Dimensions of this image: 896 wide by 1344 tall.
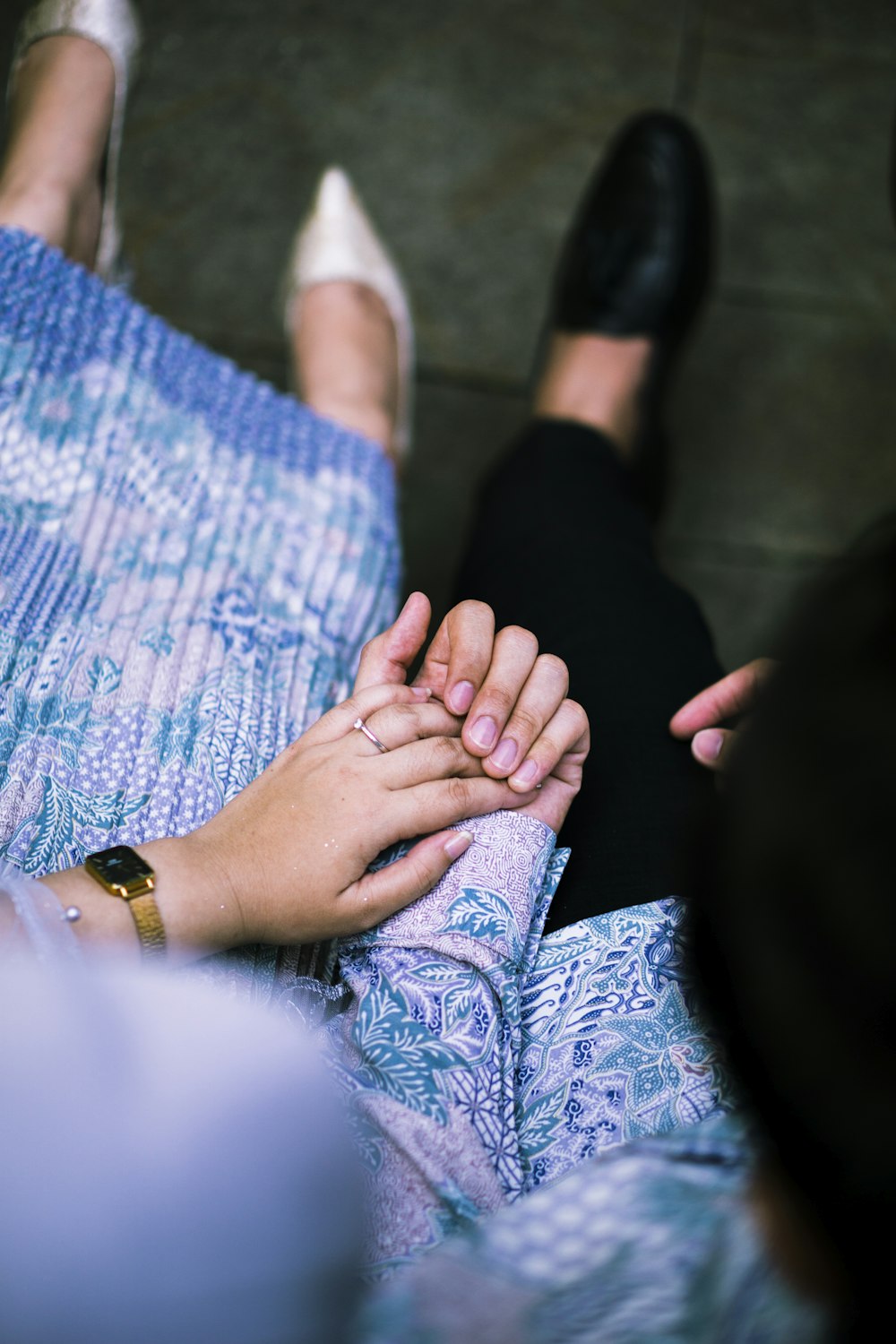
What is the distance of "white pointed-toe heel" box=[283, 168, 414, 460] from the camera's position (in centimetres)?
134

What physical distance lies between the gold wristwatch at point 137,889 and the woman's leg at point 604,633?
0.91 ft

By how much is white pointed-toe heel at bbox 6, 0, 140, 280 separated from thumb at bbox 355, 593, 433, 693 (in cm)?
72

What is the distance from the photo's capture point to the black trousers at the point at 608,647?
75cm

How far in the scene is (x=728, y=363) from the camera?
5.11 feet

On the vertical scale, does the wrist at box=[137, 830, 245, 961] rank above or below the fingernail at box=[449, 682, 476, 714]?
below

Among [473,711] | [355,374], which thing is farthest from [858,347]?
[473,711]

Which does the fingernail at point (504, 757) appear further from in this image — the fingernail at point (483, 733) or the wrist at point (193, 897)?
the wrist at point (193, 897)

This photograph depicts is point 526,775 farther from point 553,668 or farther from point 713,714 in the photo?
point 713,714

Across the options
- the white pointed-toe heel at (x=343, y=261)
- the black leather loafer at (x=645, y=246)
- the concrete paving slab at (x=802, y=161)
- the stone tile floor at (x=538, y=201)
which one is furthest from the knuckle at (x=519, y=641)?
the concrete paving slab at (x=802, y=161)

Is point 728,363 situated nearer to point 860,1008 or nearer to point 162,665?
point 162,665

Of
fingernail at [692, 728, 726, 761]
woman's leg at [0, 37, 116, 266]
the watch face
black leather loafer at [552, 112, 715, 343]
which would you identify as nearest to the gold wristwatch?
the watch face

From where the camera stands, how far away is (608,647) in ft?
2.81

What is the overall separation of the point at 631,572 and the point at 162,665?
16.5 inches

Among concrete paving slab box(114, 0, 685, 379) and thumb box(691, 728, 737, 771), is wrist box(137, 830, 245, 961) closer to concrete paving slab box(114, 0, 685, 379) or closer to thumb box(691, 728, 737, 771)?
thumb box(691, 728, 737, 771)
